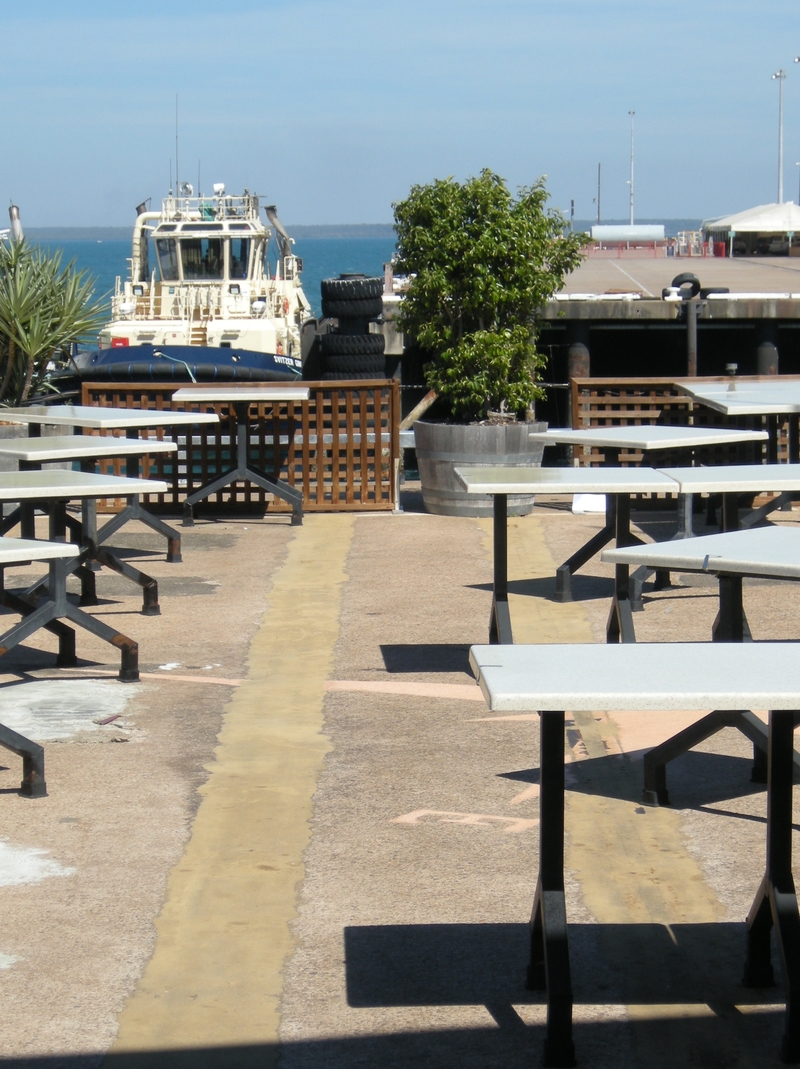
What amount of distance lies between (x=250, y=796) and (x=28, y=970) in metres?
1.56

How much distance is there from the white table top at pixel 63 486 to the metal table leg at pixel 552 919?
11.4ft

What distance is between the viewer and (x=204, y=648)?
7.82 metres

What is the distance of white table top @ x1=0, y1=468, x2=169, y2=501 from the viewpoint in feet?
20.9

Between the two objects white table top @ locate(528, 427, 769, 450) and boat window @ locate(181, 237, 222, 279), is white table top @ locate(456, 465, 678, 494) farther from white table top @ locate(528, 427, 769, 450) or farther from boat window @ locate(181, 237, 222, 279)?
boat window @ locate(181, 237, 222, 279)

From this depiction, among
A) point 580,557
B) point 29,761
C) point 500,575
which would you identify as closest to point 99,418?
point 580,557

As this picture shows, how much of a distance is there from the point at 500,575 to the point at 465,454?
189 inches

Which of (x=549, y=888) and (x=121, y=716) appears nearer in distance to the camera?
(x=549, y=888)

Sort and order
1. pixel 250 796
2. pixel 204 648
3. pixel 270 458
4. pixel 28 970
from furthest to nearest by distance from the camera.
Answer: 1. pixel 270 458
2. pixel 204 648
3. pixel 250 796
4. pixel 28 970

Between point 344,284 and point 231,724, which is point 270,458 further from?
point 231,724

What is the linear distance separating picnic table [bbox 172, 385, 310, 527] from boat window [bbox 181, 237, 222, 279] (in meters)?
17.3

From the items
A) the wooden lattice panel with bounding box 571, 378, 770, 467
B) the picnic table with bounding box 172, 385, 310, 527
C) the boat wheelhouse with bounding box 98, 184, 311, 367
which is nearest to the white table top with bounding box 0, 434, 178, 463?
the picnic table with bounding box 172, 385, 310, 527

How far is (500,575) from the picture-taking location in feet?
23.2

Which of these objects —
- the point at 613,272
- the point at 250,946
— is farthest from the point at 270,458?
the point at 613,272

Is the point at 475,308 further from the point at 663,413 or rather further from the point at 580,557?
the point at 580,557
